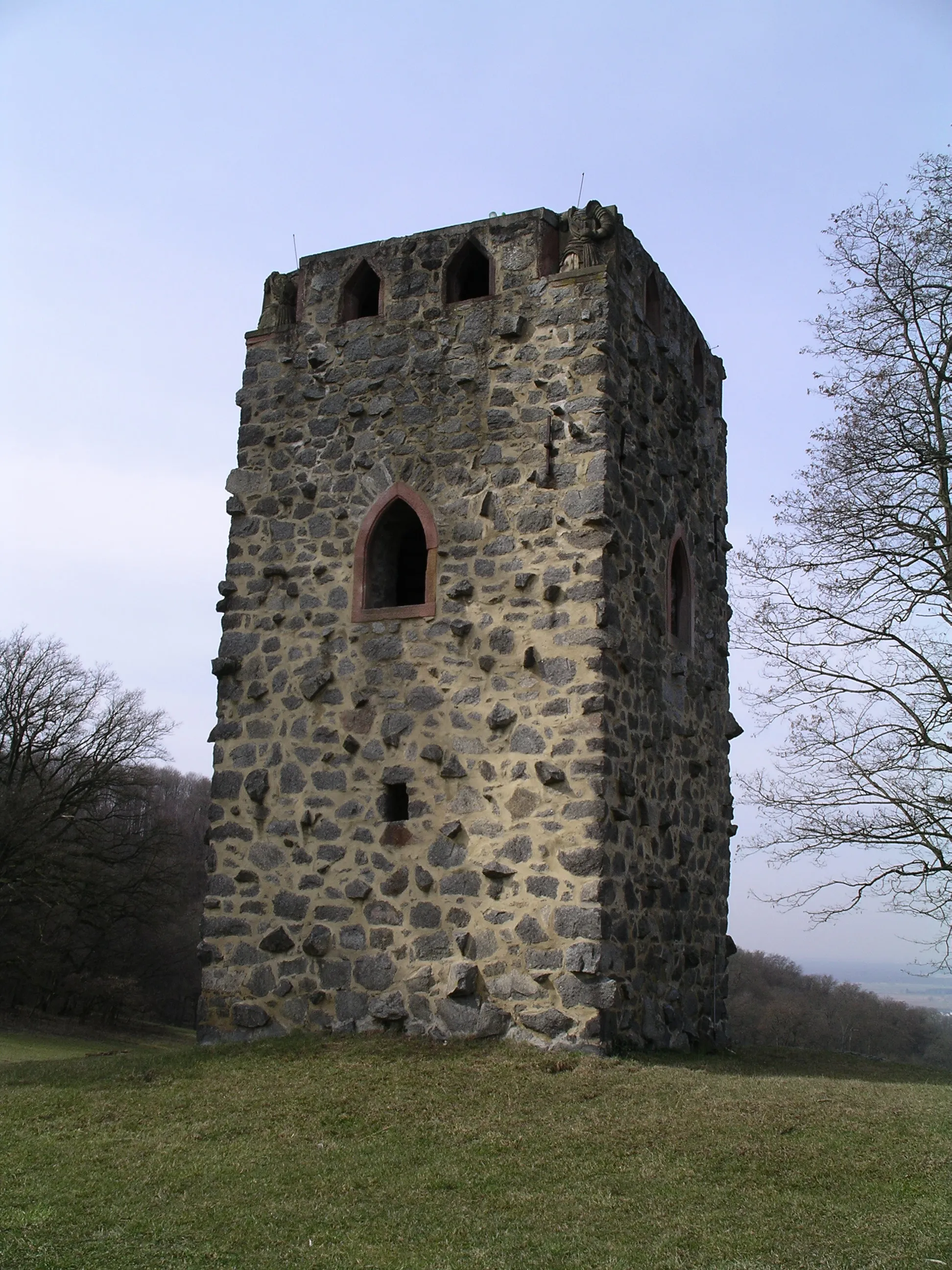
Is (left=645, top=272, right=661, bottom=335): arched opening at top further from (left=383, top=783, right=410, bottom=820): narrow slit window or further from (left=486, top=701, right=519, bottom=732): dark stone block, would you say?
(left=383, top=783, right=410, bottom=820): narrow slit window

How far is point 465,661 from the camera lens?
10344 mm

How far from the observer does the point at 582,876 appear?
371 inches

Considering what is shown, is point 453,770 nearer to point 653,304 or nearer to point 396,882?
point 396,882

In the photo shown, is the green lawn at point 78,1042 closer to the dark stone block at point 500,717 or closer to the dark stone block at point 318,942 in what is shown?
the dark stone block at point 318,942

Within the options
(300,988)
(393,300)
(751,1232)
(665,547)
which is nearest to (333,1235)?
(751,1232)

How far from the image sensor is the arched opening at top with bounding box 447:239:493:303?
37.4 feet

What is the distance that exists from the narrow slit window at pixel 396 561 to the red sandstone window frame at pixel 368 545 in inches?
1.8

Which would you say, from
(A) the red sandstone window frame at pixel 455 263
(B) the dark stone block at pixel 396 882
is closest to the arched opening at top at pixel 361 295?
(A) the red sandstone window frame at pixel 455 263

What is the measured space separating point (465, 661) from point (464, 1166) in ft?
15.1

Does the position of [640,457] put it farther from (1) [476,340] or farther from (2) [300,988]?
(2) [300,988]

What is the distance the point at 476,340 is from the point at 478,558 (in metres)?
2.10

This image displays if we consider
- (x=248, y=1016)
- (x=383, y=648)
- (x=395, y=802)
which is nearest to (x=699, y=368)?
(x=383, y=648)

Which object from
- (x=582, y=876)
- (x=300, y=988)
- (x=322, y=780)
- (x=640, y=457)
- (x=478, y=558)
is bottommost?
(x=300, y=988)

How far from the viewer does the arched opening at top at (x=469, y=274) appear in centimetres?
1139
